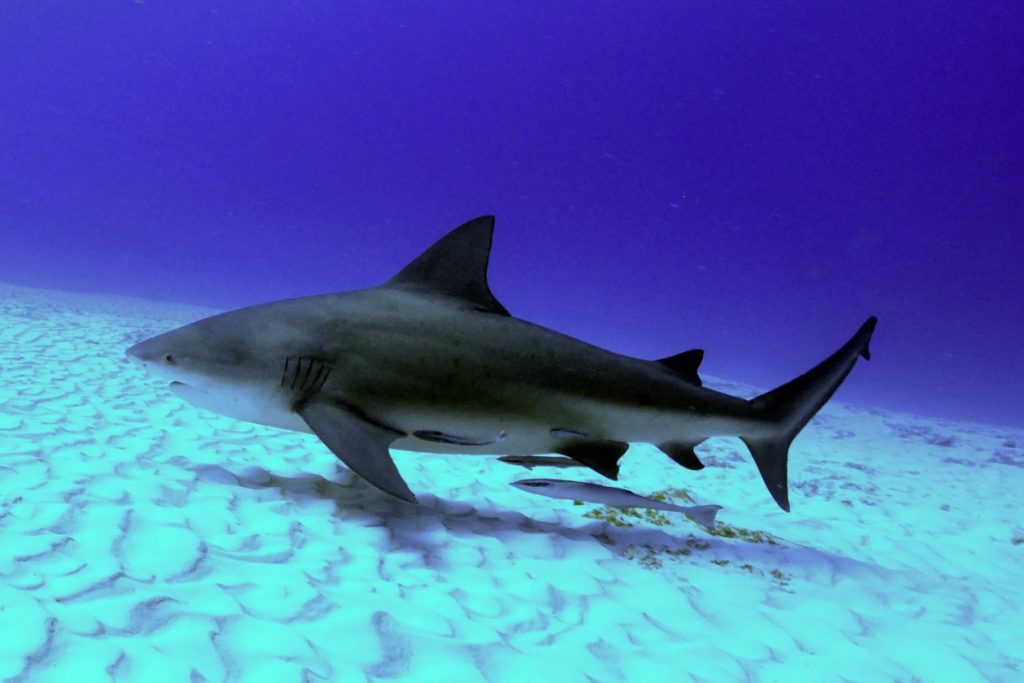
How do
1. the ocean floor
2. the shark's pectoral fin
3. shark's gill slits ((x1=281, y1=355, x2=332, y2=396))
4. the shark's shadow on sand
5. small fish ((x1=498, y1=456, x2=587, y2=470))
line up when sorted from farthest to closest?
small fish ((x1=498, y1=456, x2=587, y2=470))
the shark's shadow on sand
shark's gill slits ((x1=281, y1=355, x2=332, y2=396))
the shark's pectoral fin
the ocean floor

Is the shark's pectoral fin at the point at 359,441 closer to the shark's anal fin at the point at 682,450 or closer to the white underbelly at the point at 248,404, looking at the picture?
the white underbelly at the point at 248,404

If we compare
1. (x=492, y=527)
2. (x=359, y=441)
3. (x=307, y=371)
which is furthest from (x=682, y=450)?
(x=307, y=371)

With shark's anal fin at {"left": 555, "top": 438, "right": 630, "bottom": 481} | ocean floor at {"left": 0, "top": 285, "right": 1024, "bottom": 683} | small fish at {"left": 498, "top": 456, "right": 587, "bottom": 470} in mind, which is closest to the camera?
ocean floor at {"left": 0, "top": 285, "right": 1024, "bottom": 683}

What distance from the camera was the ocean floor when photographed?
1952mm

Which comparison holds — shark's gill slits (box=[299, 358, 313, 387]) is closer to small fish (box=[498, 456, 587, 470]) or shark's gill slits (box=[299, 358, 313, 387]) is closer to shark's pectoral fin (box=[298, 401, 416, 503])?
shark's pectoral fin (box=[298, 401, 416, 503])

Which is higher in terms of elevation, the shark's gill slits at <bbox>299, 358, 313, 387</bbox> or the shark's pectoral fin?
the shark's gill slits at <bbox>299, 358, 313, 387</bbox>

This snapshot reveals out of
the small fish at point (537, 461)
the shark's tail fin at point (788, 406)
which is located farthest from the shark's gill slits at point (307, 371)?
the shark's tail fin at point (788, 406)

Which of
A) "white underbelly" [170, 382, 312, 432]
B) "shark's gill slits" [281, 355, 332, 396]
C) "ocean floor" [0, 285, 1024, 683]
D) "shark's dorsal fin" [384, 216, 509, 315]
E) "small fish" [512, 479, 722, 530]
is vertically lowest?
"ocean floor" [0, 285, 1024, 683]

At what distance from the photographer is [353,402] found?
3246mm

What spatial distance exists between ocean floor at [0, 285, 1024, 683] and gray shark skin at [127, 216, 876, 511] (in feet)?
1.58

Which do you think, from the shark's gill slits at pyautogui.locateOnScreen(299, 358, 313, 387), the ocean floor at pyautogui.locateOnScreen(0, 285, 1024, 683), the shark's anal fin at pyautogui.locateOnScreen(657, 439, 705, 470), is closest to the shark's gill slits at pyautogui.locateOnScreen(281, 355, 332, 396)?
the shark's gill slits at pyautogui.locateOnScreen(299, 358, 313, 387)

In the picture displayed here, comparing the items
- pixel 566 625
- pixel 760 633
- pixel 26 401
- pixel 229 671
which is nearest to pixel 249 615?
pixel 229 671

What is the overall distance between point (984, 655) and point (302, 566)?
3.03 meters

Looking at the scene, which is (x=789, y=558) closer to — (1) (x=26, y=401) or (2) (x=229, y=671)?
(2) (x=229, y=671)
